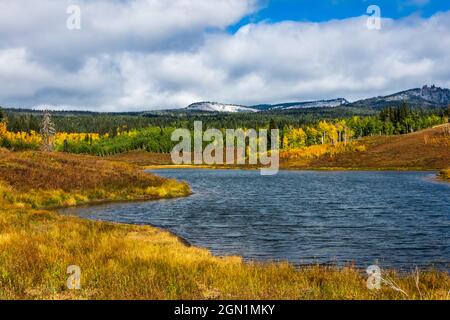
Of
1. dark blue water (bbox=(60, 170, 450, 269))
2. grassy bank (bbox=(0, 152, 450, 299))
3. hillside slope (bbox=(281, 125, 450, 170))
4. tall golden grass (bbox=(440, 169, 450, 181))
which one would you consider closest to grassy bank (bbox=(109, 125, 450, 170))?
hillside slope (bbox=(281, 125, 450, 170))

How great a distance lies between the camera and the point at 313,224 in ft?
120

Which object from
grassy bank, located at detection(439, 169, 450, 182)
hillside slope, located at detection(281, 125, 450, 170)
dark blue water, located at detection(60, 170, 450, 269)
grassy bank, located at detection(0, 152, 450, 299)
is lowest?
dark blue water, located at detection(60, 170, 450, 269)

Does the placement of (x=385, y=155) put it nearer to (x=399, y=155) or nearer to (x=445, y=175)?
(x=399, y=155)

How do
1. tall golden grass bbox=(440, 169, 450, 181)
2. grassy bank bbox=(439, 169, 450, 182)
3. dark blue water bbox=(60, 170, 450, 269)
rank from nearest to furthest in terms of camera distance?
dark blue water bbox=(60, 170, 450, 269)
grassy bank bbox=(439, 169, 450, 182)
tall golden grass bbox=(440, 169, 450, 181)

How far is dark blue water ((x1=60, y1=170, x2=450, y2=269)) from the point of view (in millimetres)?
25984

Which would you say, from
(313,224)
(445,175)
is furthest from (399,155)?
(313,224)

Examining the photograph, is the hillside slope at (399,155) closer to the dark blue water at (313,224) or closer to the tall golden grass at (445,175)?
the tall golden grass at (445,175)

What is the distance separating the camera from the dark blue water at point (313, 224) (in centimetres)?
2598

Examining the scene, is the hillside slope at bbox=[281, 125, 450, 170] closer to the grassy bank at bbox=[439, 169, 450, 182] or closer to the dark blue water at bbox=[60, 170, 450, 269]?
the grassy bank at bbox=[439, 169, 450, 182]

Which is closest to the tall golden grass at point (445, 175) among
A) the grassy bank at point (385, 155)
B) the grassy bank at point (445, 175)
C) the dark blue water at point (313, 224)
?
the grassy bank at point (445, 175)

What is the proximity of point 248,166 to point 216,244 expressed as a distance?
143529mm

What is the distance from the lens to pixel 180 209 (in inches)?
1850
